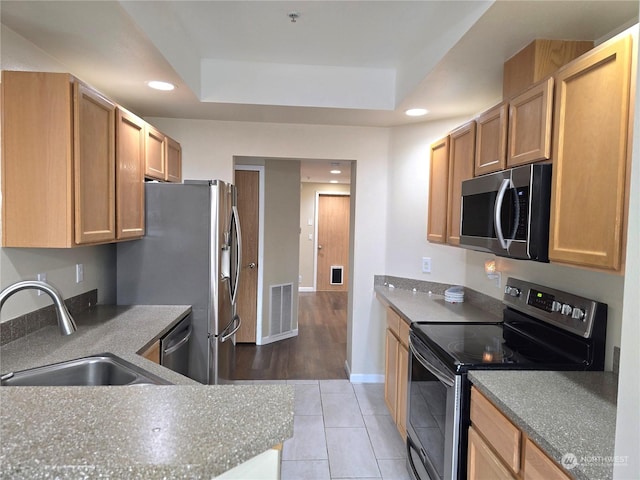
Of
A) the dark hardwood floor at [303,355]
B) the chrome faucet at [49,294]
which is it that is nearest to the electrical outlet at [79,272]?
the chrome faucet at [49,294]

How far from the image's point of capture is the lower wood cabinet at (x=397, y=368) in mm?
2439

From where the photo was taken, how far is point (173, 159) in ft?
10.1

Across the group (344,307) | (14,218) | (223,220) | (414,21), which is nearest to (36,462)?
(14,218)

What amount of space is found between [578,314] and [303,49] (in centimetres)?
216

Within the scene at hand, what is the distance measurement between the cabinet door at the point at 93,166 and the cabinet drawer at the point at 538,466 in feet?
6.25

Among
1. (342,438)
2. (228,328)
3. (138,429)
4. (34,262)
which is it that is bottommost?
(342,438)

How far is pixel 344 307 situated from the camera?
260 inches

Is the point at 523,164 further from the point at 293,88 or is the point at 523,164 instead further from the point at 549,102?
the point at 293,88

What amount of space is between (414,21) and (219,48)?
1.26m

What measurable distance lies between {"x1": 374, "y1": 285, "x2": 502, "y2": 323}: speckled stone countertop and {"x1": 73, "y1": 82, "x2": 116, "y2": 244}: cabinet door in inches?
69.5

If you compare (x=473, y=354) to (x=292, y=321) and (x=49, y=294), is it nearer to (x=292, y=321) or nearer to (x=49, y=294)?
(x=49, y=294)

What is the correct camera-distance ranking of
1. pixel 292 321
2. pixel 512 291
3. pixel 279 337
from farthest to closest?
pixel 292 321 → pixel 279 337 → pixel 512 291

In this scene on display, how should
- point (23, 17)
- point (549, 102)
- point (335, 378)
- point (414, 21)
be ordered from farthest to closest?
point (335, 378) → point (414, 21) → point (23, 17) → point (549, 102)

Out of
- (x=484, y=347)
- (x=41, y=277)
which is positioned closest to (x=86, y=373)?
(x=41, y=277)
